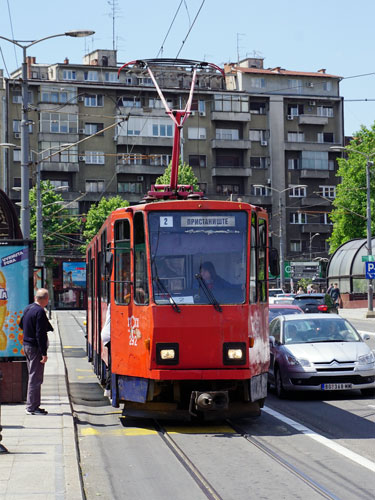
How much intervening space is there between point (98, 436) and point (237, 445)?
6.40ft

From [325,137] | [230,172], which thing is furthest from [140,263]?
[325,137]

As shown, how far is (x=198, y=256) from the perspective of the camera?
42.4ft

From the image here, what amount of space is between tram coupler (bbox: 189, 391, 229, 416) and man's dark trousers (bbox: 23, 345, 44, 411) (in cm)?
245

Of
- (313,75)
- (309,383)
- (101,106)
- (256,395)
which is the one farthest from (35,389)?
(313,75)

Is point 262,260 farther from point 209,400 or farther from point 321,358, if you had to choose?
point 321,358

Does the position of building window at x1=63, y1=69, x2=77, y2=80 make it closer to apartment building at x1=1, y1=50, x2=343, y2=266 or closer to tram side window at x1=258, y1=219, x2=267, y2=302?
apartment building at x1=1, y1=50, x2=343, y2=266

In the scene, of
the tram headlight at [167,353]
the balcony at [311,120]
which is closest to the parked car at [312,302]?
the tram headlight at [167,353]

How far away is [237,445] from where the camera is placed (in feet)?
37.6

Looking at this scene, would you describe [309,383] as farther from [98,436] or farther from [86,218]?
[86,218]

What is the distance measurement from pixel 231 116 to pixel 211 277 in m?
94.5

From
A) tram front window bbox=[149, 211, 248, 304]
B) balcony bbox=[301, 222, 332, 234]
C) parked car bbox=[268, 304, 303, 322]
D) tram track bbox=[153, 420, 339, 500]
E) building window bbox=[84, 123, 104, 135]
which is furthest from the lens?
balcony bbox=[301, 222, 332, 234]

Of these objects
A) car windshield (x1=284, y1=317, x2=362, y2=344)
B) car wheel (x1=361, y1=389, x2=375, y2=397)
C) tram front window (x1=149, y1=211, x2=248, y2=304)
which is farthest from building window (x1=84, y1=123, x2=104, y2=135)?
tram front window (x1=149, y1=211, x2=248, y2=304)

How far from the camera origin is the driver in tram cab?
507 inches

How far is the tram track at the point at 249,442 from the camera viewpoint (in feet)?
28.1
